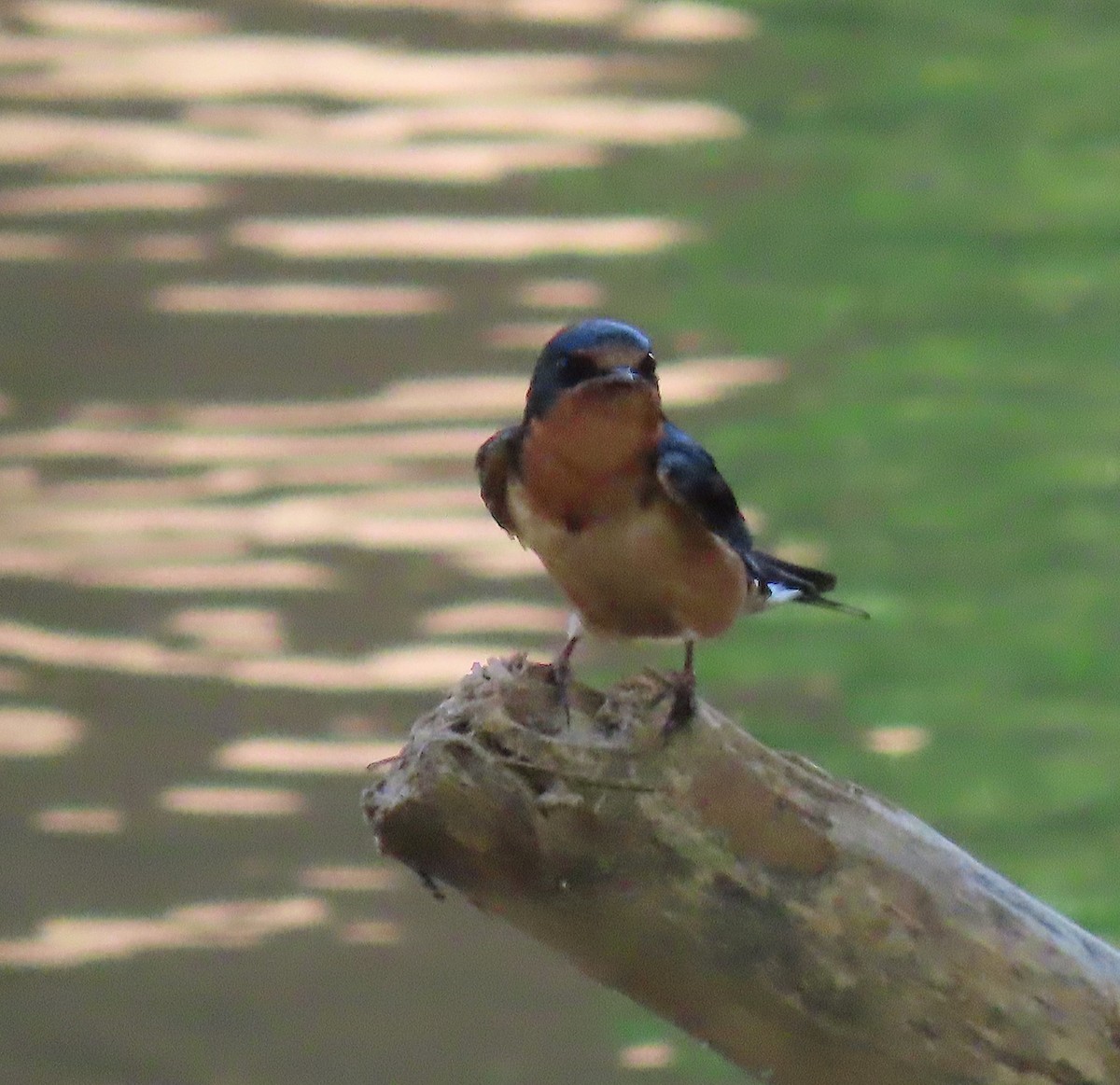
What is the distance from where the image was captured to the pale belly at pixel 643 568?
101 cm

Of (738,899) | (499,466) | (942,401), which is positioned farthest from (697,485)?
(942,401)

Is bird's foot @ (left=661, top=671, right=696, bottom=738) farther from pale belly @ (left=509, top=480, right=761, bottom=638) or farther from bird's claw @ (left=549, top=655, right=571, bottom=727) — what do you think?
pale belly @ (left=509, top=480, right=761, bottom=638)

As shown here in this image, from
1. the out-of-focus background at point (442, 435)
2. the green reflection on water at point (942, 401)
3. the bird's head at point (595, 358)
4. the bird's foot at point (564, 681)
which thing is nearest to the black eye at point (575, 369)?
the bird's head at point (595, 358)

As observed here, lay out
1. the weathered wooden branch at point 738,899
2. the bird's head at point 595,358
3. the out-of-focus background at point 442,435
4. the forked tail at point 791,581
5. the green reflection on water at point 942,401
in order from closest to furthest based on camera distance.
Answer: the weathered wooden branch at point 738,899 < the bird's head at point 595,358 < the forked tail at point 791,581 < the out-of-focus background at point 442,435 < the green reflection on water at point 942,401

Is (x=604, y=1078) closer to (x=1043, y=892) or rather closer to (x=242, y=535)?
(x=1043, y=892)

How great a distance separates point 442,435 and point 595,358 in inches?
55.1

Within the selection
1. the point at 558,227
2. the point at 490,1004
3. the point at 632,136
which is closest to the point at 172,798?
the point at 490,1004

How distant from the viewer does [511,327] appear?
240cm

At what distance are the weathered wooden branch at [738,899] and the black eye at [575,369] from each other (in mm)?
209

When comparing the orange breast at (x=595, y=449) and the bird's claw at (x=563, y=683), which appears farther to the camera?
the orange breast at (x=595, y=449)

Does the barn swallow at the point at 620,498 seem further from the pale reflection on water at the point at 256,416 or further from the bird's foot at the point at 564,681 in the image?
the pale reflection on water at the point at 256,416

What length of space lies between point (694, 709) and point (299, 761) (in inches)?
60.8

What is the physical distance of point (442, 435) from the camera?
93.4 inches

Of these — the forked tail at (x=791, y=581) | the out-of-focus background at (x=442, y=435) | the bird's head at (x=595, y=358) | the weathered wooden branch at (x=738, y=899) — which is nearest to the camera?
the weathered wooden branch at (x=738, y=899)
